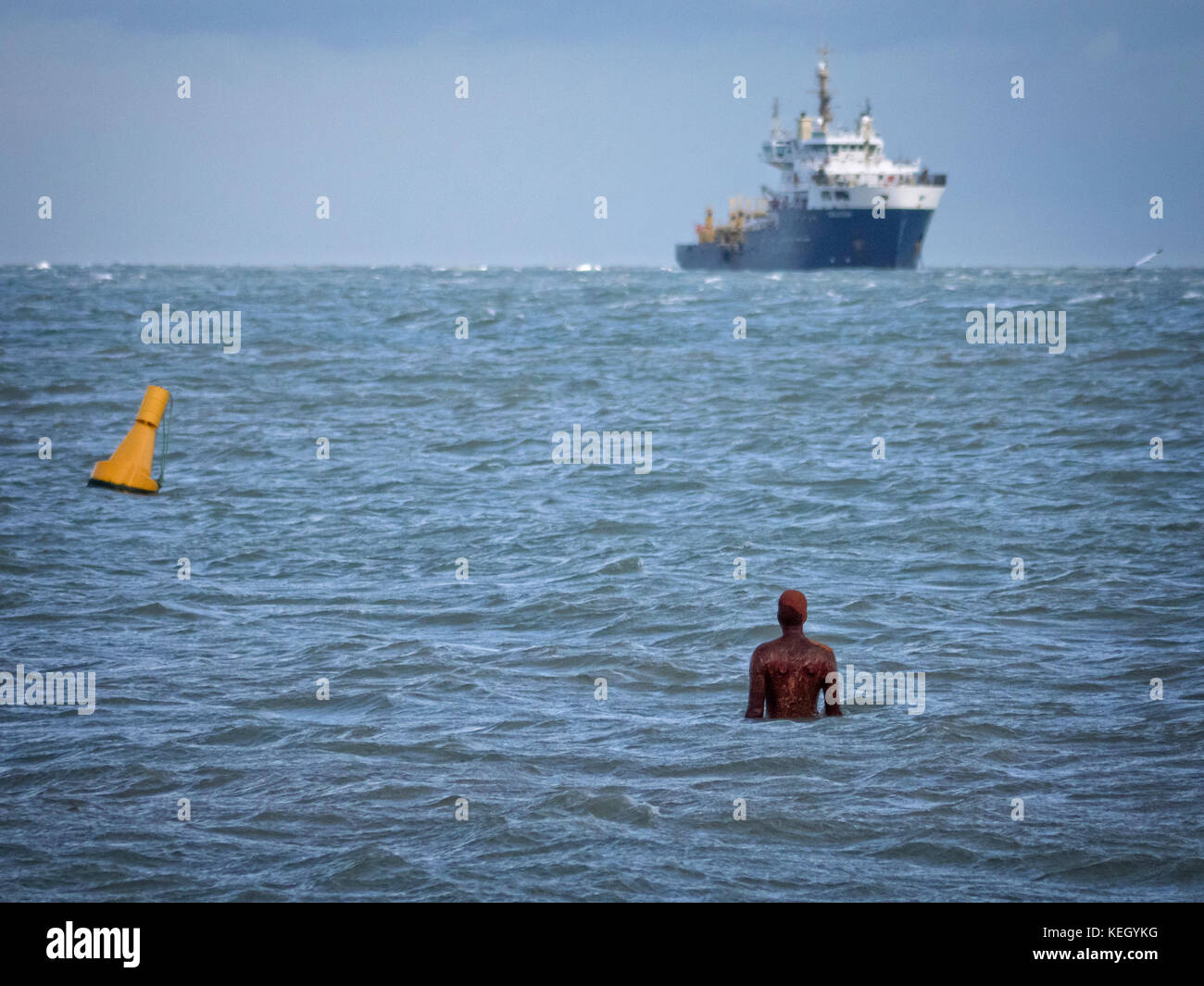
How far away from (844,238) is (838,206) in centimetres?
266

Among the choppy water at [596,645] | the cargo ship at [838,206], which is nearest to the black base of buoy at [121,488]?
the choppy water at [596,645]

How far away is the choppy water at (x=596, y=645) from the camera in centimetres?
582

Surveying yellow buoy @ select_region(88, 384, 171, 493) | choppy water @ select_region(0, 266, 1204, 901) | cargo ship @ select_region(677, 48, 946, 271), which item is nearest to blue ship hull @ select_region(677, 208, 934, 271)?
cargo ship @ select_region(677, 48, 946, 271)

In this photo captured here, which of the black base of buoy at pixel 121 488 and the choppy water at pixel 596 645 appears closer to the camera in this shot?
the choppy water at pixel 596 645

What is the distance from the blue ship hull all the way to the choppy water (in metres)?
76.1

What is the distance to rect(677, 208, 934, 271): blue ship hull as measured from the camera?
99.1 metres

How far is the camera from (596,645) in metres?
9.77

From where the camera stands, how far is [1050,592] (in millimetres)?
11164

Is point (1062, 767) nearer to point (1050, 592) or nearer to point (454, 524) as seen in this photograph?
point (1050, 592)

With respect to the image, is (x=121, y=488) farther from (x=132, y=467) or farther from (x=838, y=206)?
(x=838, y=206)

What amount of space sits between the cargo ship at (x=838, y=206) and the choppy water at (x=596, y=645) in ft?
251

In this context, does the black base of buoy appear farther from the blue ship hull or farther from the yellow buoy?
the blue ship hull

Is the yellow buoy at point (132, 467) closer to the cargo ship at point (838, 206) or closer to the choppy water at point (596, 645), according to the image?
the choppy water at point (596, 645)
